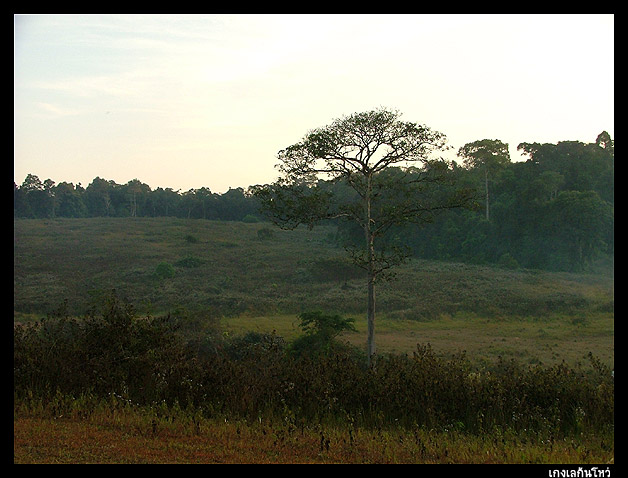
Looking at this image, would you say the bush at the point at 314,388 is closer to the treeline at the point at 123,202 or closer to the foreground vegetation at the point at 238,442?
the foreground vegetation at the point at 238,442

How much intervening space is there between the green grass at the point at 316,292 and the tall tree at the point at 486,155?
1876cm

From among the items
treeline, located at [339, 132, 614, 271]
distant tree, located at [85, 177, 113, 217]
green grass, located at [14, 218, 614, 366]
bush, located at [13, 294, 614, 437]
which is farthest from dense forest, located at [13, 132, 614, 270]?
distant tree, located at [85, 177, 113, 217]

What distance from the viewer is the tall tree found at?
227 feet

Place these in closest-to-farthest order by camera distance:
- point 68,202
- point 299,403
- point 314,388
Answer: point 299,403 → point 314,388 → point 68,202

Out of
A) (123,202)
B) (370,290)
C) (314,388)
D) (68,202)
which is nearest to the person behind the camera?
(314,388)

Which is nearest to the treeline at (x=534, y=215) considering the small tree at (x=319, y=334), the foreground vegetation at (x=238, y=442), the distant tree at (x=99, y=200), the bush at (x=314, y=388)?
the small tree at (x=319, y=334)

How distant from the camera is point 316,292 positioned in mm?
43844

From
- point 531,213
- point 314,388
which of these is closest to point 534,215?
point 531,213

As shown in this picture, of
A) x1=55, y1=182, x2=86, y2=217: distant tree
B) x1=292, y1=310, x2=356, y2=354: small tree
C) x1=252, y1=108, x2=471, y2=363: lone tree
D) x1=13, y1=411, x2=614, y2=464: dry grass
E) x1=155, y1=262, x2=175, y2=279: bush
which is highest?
x1=55, y1=182, x2=86, y2=217: distant tree

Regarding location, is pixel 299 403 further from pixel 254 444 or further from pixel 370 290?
pixel 370 290

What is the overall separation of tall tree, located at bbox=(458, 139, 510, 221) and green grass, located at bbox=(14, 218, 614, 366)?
1876 cm

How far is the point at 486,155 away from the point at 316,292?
121ft

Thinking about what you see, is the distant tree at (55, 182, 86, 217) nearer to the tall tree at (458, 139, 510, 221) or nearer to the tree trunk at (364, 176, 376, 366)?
the tall tree at (458, 139, 510, 221)

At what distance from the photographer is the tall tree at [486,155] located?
69.1 meters
